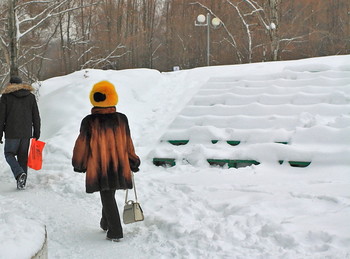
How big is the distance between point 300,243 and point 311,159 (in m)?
2.68

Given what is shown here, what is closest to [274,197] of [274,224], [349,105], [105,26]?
[274,224]

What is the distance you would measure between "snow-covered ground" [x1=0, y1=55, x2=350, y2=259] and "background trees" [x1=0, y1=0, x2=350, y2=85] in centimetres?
1510

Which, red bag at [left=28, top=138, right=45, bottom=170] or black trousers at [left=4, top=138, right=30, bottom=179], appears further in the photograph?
red bag at [left=28, top=138, right=45, bottom=170]

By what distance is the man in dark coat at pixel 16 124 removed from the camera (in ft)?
20.4

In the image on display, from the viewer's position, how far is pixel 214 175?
20.2 ft

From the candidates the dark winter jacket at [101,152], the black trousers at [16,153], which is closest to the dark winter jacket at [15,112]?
the black trousers at [16,153]

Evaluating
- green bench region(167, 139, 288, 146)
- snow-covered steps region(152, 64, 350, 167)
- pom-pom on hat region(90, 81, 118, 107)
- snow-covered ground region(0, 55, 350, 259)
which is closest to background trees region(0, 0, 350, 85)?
snow-covered ground region(0, 55, 350, 259)

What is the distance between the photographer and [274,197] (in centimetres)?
492

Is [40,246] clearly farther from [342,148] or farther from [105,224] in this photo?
[342,148]

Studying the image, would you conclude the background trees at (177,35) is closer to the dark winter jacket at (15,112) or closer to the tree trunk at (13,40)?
the tree trunk at (13,40)

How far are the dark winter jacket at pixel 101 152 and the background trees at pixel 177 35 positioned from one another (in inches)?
809

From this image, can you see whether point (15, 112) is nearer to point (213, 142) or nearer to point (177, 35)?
point (213, 142)

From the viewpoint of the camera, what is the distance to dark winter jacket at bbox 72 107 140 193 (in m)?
4.09

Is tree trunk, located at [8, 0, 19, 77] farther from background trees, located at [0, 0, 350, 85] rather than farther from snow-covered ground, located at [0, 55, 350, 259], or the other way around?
background trees, located at [0, 0, 350, 85]
